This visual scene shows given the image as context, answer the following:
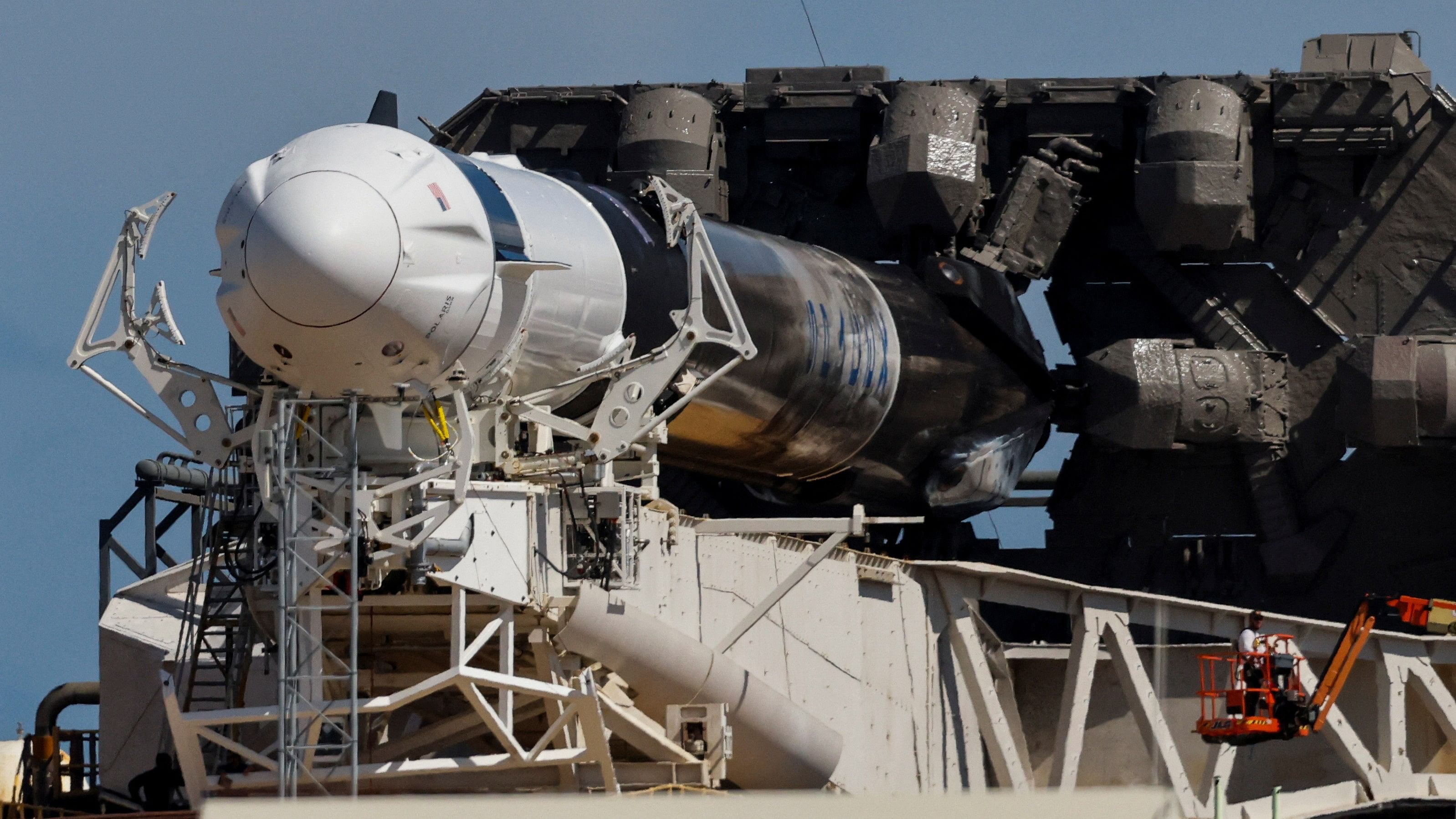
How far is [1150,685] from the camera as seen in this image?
1144 inches

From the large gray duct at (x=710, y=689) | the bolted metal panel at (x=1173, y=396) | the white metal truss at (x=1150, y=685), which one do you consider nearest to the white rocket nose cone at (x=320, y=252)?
the large gray duct at (x=710, y=689)

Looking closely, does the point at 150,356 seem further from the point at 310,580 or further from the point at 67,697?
the point at 67,697

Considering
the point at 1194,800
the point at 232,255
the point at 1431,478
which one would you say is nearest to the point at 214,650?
the point at 232,255

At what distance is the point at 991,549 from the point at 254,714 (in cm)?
1600

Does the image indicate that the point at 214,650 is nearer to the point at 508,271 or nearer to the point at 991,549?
the point at 508,271

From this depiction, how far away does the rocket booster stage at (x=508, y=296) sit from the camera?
61.9 feet

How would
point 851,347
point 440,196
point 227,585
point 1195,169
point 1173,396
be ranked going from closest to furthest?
point 440,196 < point 227,585 < point 851,347 < point 1173,396 < point 1195,169

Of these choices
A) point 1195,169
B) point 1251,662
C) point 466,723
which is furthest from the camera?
point 1195,169

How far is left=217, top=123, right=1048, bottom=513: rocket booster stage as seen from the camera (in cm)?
1886

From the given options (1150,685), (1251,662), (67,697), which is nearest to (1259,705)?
(1251,662)

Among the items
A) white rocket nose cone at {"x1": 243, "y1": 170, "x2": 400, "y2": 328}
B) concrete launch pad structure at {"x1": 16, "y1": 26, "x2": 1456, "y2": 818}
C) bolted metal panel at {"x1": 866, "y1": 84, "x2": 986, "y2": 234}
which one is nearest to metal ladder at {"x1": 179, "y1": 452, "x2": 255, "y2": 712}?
concrete launch pad structure at {"x1": 16, "y1": 26, "x2": 1456, "y2": 818}

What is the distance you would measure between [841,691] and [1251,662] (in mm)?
4432

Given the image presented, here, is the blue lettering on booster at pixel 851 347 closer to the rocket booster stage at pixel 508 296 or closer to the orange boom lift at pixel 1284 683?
the rocket booster stage at pixel 508 296

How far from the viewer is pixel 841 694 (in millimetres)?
26438
